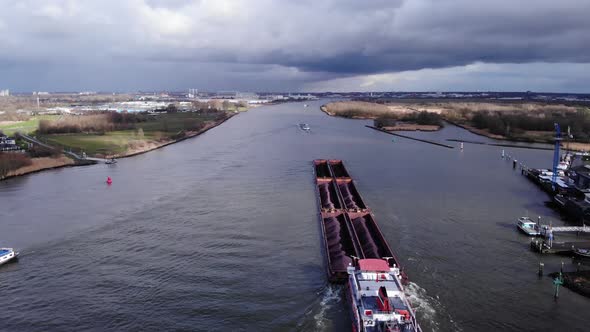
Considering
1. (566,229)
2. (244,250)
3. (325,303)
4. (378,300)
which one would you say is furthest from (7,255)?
(566,229)

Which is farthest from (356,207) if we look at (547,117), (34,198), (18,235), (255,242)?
(547,117)

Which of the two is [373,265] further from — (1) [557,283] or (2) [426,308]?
(1) [557,283]

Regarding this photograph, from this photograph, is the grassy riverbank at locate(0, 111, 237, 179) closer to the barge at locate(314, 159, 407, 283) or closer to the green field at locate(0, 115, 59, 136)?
the green field at locate(0, 115, 59, 136)

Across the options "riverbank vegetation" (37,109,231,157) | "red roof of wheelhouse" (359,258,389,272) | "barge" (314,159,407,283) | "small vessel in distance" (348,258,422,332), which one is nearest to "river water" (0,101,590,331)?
"barge" (314,159,407,283)

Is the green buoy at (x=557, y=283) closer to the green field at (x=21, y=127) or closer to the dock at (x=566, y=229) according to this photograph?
the dock at (x=566, y=229)

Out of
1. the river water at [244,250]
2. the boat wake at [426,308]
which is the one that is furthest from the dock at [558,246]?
the boat wake at [426,308]
